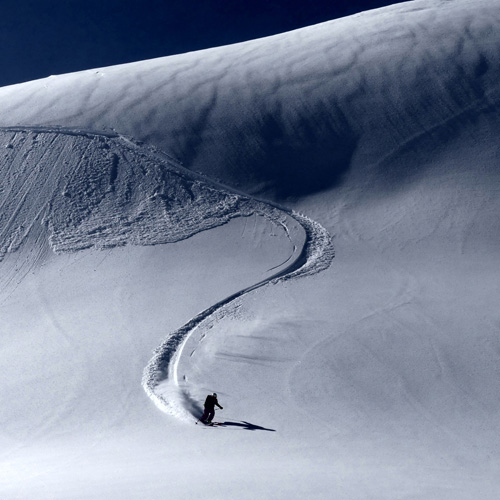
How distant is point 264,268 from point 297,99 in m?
6.80

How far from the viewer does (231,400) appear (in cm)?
927

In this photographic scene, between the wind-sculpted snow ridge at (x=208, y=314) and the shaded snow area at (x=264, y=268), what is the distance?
46 millimetres

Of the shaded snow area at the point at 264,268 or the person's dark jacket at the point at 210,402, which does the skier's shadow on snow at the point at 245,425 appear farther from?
the person's dark jacket at the point at 210,402

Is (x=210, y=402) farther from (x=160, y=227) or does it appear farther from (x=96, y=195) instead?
(x=96, y=195)

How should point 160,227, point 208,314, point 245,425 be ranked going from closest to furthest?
point 245,425 < point 208,314 < point 160,227

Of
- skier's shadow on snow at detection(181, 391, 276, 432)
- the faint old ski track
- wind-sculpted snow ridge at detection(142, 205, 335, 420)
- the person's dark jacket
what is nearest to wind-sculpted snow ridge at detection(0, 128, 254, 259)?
the faint old ski track

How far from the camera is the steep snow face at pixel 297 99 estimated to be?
1717cm

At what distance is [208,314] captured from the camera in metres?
11.9

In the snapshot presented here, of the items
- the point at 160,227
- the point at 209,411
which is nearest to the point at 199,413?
the point at 209,411

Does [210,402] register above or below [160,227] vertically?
above

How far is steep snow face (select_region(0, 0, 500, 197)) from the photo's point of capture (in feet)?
56.3

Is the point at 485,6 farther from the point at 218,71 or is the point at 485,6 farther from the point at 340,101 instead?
the point at 218,71

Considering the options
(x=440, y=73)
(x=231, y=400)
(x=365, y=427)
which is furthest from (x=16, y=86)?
(x=365, y=427)

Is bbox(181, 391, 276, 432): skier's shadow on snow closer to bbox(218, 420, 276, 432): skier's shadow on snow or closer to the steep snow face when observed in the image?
bbox(218, 420, 276, 432): skier's shadow on snow
